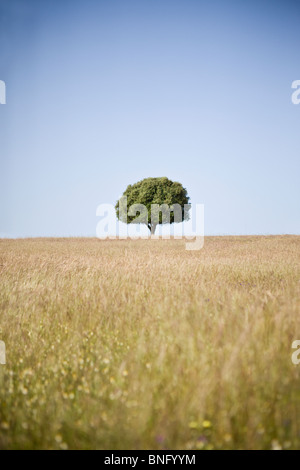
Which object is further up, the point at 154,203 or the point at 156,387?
the point at 154,203

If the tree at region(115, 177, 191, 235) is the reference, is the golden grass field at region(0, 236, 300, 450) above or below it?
below

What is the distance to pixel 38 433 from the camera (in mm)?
1827

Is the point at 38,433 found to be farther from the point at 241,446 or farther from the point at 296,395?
the point at 296,395

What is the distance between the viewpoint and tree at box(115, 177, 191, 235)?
40781 millimetres

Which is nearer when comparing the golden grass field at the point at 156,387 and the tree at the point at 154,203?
the golden grass field at the point at 156,387

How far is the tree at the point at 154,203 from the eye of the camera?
40781mm

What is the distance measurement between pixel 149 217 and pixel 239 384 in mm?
40220

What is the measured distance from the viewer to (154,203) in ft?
133

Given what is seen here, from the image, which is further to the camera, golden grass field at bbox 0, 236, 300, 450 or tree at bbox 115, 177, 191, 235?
tree at bbox 115, 177, 191, 235

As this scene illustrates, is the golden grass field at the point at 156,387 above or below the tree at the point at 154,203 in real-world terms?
below

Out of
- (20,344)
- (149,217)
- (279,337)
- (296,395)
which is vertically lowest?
(20,344)
